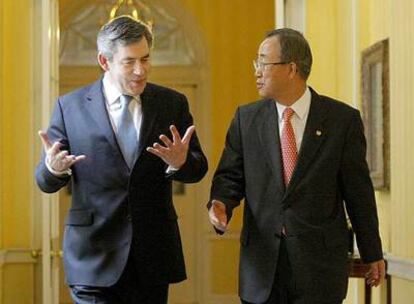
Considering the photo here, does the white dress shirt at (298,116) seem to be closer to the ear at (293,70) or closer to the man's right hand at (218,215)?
the ear at (293,70)

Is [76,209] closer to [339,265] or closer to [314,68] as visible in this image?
[339,265]

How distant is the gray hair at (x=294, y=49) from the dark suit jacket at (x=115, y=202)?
1.65ft

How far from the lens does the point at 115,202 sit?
3.27m

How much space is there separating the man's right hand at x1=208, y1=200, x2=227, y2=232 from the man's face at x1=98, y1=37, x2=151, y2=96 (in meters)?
0.50

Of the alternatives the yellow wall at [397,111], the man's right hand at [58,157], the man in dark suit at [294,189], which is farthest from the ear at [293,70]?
the yellow wall at [397,111]

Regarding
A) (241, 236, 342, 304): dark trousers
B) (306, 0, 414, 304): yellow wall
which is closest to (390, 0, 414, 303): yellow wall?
(306, 0, 414, 304): yellow wall

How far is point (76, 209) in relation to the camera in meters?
3.32

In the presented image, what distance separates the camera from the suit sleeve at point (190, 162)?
3.22 meters

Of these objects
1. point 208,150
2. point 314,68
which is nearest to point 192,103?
point 208,150

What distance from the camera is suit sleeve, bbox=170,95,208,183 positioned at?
3.22 metres

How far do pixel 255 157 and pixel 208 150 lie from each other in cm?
598

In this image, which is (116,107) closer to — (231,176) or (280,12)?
(231,176)

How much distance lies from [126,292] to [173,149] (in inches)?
21.3

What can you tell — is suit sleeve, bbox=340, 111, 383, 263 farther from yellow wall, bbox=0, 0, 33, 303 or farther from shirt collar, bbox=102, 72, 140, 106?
yellow wall, bbox=0, 0, 33, 303
